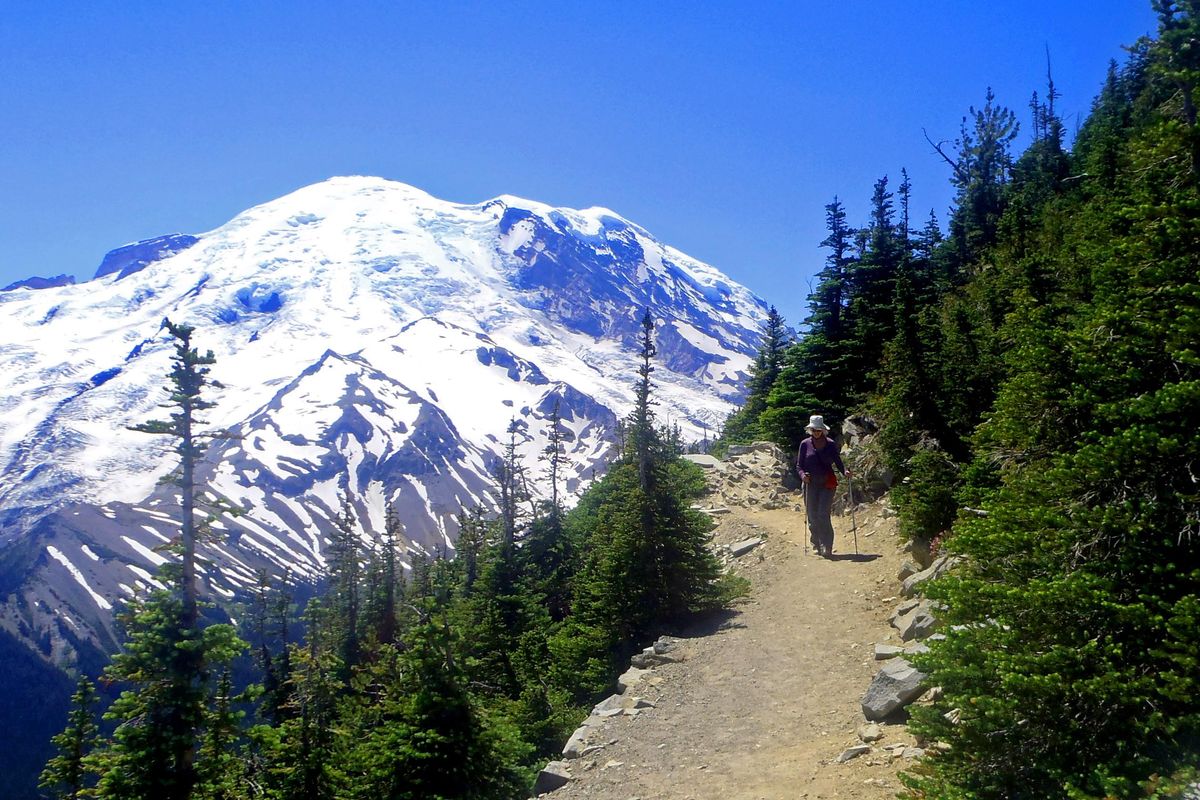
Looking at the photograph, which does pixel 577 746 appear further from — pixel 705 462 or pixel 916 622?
pixel 705 462

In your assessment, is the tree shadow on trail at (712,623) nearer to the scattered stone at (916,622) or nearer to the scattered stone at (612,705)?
the scattered stone at (612,705)

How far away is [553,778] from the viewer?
32.1ft

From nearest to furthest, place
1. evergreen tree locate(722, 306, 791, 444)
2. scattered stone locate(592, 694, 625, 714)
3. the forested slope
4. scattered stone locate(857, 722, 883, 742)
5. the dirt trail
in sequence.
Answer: the forested slope < the dirt trail < scattered stone locate(857, 722, 883, 742) < scattered stone locate(592, 694, 625, 714) < evergreen tree locate(722, 306, 791, 444)

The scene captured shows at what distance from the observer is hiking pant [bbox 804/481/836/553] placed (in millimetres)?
16828

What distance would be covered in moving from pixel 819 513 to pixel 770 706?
7.51 m

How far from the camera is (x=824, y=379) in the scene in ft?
92.2

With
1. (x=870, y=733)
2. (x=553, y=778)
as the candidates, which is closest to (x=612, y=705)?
(x=553, y=778)

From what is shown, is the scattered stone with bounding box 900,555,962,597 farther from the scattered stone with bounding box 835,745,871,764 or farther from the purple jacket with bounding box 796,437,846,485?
the scattered stone with bounding box 835,745,871,764

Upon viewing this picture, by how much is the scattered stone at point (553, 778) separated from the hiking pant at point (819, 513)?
8.81 metres

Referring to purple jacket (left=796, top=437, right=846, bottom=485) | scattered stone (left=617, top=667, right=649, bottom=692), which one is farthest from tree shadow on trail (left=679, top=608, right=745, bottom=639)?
purple jacket (left=796, top=437, right=846, bottom=485)

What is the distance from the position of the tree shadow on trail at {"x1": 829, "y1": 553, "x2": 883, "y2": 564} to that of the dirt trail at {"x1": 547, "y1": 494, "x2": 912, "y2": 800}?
0.09 metres

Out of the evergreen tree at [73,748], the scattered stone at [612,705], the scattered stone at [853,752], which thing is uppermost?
the scattered stone at [853,752]

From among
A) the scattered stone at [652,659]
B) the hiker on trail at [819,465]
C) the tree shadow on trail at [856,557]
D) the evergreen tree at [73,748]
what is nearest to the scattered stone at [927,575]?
the tree shadow on trail at [856,557]

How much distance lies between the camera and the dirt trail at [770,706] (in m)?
8.30
